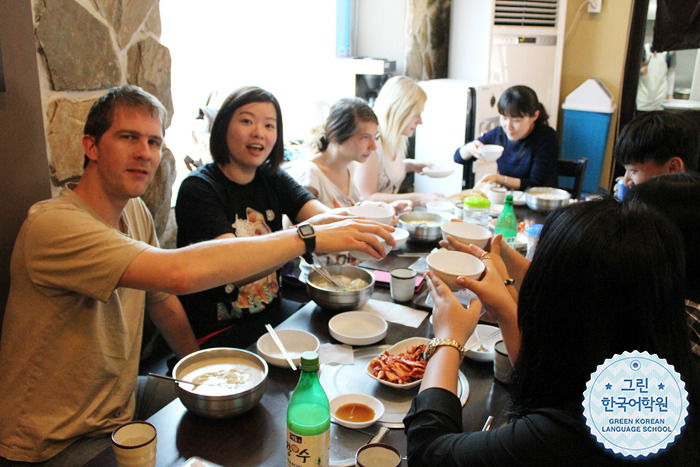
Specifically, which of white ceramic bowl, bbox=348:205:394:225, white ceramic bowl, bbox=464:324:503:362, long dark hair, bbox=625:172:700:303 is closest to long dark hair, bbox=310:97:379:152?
white ceramic bowl, bbox=348:205:394:225

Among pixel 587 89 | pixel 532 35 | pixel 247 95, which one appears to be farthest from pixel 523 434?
pixel 587 89

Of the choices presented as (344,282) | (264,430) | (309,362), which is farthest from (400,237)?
(309,362)

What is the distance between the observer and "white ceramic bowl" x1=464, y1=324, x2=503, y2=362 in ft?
4.80

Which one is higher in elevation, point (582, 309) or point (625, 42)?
point (625, 42)

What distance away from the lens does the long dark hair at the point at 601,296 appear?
2.96 ft

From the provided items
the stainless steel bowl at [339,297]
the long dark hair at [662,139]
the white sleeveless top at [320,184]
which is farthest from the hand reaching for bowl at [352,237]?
the long dark hair at [662,139]

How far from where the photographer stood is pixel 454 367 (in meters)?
1.20

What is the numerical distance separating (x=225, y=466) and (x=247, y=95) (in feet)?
4.77

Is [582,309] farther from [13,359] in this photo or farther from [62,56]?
[62,56]

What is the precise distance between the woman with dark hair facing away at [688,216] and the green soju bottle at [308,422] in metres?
0.95

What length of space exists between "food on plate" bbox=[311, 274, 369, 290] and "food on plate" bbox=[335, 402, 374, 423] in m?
0.58

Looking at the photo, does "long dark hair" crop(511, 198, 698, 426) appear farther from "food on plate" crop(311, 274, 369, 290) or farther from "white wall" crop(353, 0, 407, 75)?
"white wall" crop(353, 0, 407, 75)

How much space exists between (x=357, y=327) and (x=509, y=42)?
12.7 feet

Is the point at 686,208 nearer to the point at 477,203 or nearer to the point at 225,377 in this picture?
the point at 225,377
